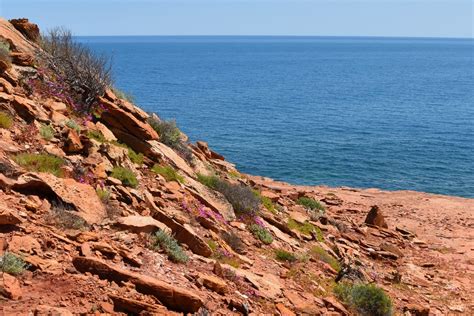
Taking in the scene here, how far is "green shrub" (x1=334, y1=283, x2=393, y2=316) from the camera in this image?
1328 centimetres

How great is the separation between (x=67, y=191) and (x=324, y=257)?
9569 mm

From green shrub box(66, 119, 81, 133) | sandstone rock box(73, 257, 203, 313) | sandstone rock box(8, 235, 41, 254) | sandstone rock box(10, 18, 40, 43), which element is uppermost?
sandstone rock box(10, 18, 40, 43)

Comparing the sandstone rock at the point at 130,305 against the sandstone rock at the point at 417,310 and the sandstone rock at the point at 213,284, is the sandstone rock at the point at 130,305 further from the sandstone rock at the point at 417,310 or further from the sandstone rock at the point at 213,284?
the sandstone rock at the point at 417,310

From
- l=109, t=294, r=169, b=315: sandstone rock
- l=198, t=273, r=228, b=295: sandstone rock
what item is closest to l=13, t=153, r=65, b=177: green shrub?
l=198, t=273, r=228, b=295: sandstone rock

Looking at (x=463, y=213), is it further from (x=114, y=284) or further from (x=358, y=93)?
(x=358, y=93)

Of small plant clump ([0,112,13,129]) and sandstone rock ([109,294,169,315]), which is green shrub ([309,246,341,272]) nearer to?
sandstone rock ([109,294,169,315])

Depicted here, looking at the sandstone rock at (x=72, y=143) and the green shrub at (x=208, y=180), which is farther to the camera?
the green shrub at (x=208, y=180)

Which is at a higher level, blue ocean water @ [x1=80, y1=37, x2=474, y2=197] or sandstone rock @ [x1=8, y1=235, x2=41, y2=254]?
blue ocean water @ [x1=80, y1=37, x2=474, y2=197]

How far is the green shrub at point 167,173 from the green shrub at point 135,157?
1.60ft

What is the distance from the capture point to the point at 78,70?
60.8 feet

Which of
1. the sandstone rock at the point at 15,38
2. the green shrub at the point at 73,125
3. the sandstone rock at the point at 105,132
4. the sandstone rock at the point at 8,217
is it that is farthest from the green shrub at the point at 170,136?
the sandstone rock at the point at 8,217

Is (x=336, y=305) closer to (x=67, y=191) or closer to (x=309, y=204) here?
(x=67, y=191)

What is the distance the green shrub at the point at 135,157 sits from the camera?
52.5 feet

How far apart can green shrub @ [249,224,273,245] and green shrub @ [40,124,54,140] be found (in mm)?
7039
